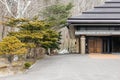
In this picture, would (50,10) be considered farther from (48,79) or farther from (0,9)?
(48,79)

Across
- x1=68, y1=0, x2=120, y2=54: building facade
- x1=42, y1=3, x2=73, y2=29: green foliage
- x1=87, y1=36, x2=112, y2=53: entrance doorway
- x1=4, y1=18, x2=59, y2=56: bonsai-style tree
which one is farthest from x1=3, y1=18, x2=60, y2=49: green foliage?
x1=42, y1=3, x2=73, y2=29: green foliage

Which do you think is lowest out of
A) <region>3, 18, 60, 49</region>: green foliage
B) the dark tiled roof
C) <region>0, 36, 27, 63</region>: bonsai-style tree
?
<region>0, 36, 27, 63</region>: bonsai-style tree

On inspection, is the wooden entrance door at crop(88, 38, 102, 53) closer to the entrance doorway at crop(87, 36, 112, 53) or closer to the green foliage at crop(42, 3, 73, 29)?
the entrance doorway at crop(87, 36, 112, 53)

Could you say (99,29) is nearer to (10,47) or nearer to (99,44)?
(99,44)

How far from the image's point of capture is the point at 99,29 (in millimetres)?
33312

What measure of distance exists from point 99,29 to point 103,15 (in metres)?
1.89

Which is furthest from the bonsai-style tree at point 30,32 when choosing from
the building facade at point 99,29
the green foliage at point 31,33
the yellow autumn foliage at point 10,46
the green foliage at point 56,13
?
the green foliage at point 56,13

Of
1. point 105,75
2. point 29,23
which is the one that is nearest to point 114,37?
point 29,23

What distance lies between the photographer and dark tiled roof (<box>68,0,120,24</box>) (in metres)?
32.4

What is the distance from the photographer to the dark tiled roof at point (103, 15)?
3238 cm

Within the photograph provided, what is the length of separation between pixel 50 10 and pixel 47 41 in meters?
12.3

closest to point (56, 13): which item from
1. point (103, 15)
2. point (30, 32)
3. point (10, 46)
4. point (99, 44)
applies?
point (103, 15)

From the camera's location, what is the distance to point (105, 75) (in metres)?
15.4

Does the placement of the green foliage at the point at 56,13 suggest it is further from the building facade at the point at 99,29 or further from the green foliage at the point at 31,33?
the green foliage at the point at 31,33
